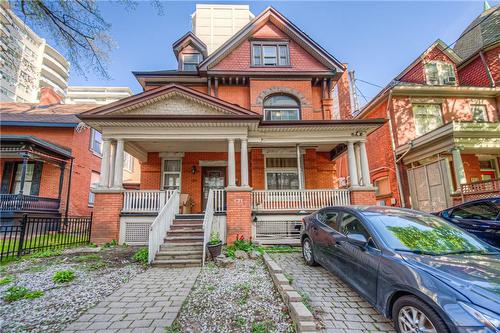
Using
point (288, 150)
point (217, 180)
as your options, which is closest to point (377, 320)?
point (288, 150)

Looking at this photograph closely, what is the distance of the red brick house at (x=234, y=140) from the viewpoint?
8305 mm

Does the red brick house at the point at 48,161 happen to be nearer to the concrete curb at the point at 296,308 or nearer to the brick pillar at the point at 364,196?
the concrete curb at the point at 296,308

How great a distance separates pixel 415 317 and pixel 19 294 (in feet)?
19.7

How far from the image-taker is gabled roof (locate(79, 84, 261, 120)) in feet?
27.5

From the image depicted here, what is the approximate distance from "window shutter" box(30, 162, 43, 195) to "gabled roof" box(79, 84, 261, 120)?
7.28m

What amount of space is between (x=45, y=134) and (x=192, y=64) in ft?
31.0

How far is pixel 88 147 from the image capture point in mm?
14734

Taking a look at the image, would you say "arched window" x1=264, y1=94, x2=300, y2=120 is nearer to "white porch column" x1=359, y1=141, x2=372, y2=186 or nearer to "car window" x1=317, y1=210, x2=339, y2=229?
"white porch column" x1=359, y1=141, x2=372, y2=186

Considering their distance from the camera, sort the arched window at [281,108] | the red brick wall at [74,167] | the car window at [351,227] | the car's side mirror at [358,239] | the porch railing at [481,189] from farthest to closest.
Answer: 1. the red brick wall at [74,167]
2. the arched window at [281,108]
3. the porch railing at [481,189]
4. the car window at [351,227]
5. the car's side mirror at [358,239]

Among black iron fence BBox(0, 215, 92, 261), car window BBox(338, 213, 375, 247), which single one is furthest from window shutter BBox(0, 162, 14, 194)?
car window BBox(338, 213, 375, 247)

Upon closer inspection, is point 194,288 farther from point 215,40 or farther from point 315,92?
point 215,40

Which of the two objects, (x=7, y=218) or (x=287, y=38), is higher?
(x=287, y=38)

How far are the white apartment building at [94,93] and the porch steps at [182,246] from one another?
65535mm

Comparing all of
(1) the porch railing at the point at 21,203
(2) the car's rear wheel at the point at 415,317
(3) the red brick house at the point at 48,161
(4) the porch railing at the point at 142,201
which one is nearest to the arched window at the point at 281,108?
(4) the porch railing at the point at 142,201
